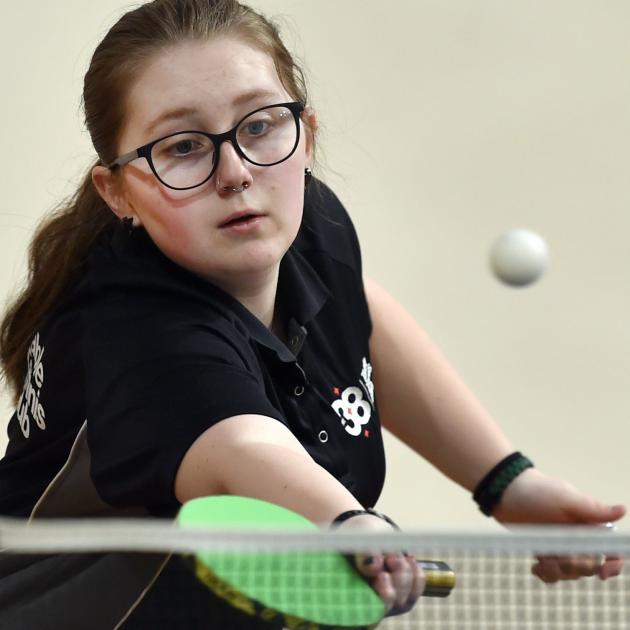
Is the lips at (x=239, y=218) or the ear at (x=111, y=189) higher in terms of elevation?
the ear at (x=111, y=189)

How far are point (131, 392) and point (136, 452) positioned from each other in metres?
0.06

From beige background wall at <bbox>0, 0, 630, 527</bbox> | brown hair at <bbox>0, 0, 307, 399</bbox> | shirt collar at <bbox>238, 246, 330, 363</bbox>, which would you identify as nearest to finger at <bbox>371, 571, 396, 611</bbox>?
shirt collar at <bbox>238, 246, 330, 363</bbox>

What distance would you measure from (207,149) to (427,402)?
49 centimetres

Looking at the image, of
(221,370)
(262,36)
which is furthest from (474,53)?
(221,370)

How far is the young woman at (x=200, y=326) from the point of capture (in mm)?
1275

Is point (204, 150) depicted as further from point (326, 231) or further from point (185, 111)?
point (326, 231)

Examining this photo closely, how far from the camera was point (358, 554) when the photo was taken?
110 centimetres

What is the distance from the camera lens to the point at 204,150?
1425 millimetres

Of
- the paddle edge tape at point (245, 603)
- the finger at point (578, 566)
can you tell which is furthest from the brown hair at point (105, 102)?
the finger at point (578, 566)

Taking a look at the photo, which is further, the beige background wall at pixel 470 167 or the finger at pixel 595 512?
the beige background wall at pixel 470 167

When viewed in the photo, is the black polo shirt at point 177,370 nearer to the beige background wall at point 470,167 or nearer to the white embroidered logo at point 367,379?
the white embroidered logo at point 367,379

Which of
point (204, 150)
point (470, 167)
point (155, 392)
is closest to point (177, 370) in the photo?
point (155, 392)

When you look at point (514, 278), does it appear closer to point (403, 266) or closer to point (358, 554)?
point (358, 554)

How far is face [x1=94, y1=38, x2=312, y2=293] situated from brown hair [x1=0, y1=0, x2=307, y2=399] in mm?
26
